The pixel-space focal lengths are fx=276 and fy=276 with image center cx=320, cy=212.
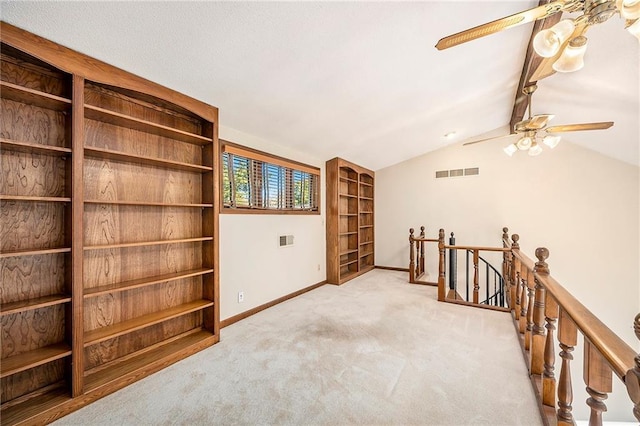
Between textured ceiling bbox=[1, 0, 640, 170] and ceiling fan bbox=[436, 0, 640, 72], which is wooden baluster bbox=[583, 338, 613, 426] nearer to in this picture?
ceiling fan bbox=[436, 0, 640, 72]

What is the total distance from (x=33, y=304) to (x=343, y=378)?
207cm

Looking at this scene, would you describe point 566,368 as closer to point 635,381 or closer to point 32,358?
point 635,381

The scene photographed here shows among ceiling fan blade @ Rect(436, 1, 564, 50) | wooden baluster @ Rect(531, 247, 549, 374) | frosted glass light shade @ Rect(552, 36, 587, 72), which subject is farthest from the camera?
wooden baluster @ Rect(531, 247, 549, 374)

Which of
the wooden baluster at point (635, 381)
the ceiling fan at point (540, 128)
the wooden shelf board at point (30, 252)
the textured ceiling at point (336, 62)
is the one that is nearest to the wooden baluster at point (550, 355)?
the wooden baluster at point (635, 381)

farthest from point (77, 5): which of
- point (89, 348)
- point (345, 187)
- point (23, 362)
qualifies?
point (345, 187)

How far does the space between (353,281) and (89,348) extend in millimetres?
3811

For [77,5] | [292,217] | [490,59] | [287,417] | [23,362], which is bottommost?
[287,417]

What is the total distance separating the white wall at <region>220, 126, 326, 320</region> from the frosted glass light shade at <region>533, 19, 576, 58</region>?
2.76 metres

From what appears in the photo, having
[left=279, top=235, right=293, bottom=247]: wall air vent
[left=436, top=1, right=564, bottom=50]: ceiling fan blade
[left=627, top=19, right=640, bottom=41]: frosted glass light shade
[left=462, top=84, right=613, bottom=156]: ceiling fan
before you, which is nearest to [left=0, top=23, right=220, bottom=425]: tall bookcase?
[left=279, top=235, right=293, bottom=247]: wall air vent

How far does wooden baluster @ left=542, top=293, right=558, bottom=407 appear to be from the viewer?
5.12 ft

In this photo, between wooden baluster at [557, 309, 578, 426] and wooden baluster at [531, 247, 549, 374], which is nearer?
wooden baluster at [557, 309, 578, 426]

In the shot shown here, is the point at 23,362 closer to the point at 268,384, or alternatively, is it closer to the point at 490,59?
the point at 268,384

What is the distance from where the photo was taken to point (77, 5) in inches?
59.3

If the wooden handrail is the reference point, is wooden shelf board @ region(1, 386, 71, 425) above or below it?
below
